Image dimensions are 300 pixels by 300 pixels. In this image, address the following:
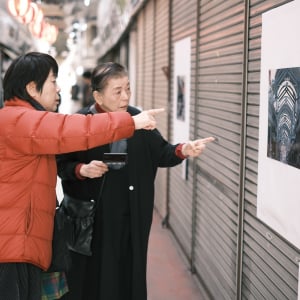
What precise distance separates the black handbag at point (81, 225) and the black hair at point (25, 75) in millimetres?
875

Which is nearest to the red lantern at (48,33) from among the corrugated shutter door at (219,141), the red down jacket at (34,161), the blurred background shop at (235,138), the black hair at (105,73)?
the blurred background shop at (235,138)

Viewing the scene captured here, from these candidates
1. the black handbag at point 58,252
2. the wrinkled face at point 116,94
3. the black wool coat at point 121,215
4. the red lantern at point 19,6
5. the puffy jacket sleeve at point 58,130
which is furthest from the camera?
the red lantern at point 19,6

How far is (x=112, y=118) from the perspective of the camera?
2.42m

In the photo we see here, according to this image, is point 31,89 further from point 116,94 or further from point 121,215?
point 121,215

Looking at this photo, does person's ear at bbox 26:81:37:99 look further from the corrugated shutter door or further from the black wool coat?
the corrugated shutter door

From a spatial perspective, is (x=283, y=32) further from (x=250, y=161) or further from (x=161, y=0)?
(x=161, y=0)

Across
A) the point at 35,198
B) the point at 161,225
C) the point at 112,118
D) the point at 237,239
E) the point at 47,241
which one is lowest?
the point at 161,225

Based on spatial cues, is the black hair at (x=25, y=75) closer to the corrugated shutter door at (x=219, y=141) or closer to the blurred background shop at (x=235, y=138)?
the blurred background shop at (x=235, y=138)

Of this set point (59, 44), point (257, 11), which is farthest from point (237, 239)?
point (59, 44)

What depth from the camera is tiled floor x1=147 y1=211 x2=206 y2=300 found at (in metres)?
4.49

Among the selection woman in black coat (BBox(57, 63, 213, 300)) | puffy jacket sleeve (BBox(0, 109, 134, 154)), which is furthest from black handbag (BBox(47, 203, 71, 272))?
puffy jacket sleeve (BBox(0, 109, 134, 154))

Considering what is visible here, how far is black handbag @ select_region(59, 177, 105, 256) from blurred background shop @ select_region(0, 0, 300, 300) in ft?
3.07

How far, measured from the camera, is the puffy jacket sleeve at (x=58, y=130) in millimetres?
2381

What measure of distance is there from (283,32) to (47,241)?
1.53 meters
